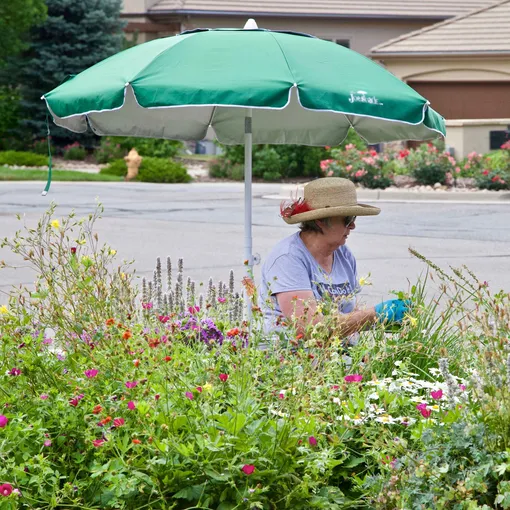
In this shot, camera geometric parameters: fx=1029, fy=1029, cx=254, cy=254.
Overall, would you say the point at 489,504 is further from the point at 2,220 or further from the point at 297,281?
the point at 2,220

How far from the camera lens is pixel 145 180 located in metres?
28.5

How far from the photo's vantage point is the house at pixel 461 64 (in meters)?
30.9

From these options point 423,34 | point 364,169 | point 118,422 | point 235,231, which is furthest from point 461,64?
point 118,422

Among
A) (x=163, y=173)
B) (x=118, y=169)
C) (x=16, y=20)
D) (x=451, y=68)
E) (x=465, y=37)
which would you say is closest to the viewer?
(x=163, y=173)

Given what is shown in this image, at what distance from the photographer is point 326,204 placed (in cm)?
520

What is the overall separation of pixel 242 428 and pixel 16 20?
108ft

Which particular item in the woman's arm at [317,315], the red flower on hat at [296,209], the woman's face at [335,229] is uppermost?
the red flower on hat at [296,209]

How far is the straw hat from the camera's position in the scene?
5113 millimetres

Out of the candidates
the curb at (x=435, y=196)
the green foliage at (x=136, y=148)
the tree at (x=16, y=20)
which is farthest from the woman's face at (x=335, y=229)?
the tree at (x=16, y=20)

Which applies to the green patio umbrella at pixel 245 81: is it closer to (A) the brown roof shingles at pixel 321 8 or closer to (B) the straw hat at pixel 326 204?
(B) the straw hat at pixel 326 204

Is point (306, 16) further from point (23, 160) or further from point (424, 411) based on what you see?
point (424, 411)

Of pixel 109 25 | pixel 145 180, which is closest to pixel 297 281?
pixel 145 180

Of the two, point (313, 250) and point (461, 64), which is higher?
point (461, 64)

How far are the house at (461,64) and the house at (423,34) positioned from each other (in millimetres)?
30
